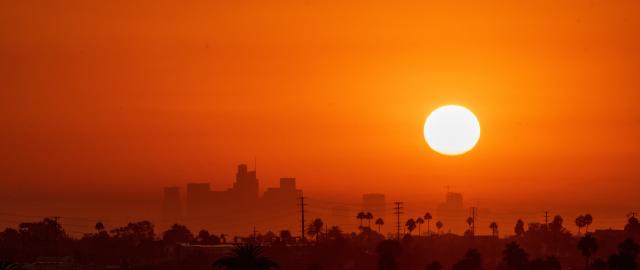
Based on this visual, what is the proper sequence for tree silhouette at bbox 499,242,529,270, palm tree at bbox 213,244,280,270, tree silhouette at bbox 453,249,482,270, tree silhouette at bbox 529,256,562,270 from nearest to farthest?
palm tree at bbox 213,244,280,270 < tree silhouette at bbox 529,256,562,270 < tree silhouette at bbox 453,249,482,270 < tree silhouette at bbox 499,242,529,270

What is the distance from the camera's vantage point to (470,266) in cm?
18750

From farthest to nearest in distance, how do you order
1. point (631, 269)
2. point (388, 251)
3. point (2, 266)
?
point (388, 251) < point (631, 269) < point (2, 266)

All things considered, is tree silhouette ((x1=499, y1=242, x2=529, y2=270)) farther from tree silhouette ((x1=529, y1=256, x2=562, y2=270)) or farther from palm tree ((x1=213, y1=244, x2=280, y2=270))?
palm tree ((x1=213, y1=244, x2=280, y2=270))

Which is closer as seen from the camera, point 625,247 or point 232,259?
point 232,259

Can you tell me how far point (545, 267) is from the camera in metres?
185

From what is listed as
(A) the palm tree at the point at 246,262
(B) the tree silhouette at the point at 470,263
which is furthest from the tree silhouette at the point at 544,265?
(A) the palm tree at the point at 246,262

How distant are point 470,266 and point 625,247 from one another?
31.0 metres

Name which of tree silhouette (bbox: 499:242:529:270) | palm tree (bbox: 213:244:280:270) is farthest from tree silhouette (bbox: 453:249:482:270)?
palm tree (bbox: 213:244:280:270)

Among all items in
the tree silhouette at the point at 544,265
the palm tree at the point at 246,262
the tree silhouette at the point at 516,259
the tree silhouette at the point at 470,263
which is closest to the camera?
the palm tree at the point at 246,262

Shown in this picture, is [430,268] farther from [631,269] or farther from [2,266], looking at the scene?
[2,266]

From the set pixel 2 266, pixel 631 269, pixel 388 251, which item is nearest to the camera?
pixel 2 266

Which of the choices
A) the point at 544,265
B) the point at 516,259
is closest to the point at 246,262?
the point at 544,265

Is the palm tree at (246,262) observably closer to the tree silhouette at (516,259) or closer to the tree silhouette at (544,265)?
the tree silhouette at (544,265)

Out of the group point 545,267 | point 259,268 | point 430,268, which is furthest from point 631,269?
point 259,268
